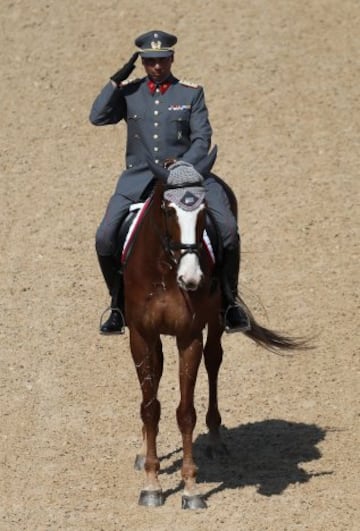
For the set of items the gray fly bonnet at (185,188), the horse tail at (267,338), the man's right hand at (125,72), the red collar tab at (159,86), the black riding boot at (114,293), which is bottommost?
the horse tail at (267,338)

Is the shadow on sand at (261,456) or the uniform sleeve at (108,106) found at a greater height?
the uniform sleeve at (108,106)

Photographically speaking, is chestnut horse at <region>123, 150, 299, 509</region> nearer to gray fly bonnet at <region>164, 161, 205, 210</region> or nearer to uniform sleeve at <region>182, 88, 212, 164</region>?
gray fly bonnet at <region>164, 161, 205, 210</region>

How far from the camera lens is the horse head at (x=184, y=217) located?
11125mm

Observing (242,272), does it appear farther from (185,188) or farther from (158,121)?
(185,188)

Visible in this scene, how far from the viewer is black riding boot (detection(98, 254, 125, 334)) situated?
12844mm

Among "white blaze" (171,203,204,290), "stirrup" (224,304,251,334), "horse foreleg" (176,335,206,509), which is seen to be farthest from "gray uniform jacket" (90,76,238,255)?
"white blaze" (171,203,204,290)

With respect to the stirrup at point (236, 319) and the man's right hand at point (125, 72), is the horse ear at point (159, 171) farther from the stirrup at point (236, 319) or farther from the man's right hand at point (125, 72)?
the stirrup at point (236, 319)

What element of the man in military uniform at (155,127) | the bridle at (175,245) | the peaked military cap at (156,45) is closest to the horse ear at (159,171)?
the bridle at (175,245)

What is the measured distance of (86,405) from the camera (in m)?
15.2

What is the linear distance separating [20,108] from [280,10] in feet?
16.7

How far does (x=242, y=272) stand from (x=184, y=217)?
7332mm

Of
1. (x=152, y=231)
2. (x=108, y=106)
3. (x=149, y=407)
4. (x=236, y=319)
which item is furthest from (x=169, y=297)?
(x=108, y=106)

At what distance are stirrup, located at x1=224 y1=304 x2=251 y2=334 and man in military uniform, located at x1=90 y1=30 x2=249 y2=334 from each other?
417 millimetres

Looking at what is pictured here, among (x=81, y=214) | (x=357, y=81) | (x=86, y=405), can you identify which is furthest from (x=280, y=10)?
(x=86, y=405)
